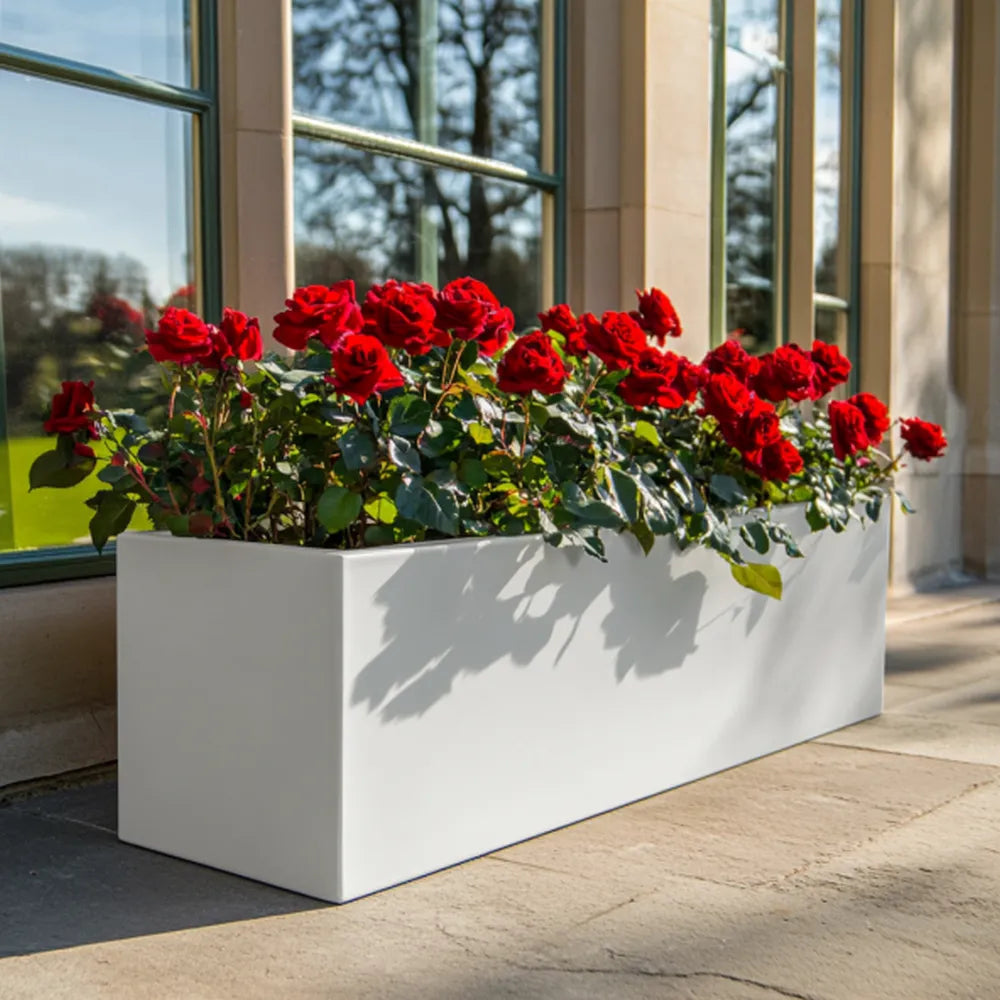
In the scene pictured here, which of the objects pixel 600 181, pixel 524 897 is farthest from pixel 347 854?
pixel 600 181

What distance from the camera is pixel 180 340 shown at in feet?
10.2

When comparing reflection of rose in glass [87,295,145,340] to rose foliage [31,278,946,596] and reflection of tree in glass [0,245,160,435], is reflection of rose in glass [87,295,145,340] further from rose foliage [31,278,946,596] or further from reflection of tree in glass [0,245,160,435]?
rose foliage [31,278,946,596]

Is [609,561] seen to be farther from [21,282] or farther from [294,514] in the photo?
[21,282]

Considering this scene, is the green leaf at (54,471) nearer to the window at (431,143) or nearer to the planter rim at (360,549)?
the planter rim at (360,549)

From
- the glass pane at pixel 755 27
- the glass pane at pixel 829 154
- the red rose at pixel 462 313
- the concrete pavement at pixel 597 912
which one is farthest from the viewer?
the glass pane at pixel 829 154

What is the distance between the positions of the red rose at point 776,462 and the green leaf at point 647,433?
28cm

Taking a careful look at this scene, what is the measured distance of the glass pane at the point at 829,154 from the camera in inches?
325

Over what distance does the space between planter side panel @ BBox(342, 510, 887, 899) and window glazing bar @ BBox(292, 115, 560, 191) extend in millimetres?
2011

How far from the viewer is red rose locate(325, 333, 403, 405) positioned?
9.62ft

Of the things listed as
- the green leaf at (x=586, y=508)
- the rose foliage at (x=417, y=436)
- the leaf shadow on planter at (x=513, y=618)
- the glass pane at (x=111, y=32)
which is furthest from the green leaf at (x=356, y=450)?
the glass pane at (x=111, y=32)

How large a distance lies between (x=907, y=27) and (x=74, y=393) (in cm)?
680

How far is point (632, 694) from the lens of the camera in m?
3.66

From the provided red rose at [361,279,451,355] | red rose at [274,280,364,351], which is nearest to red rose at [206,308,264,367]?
red rose at [274,280,364,351]

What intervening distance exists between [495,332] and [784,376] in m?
1.22
